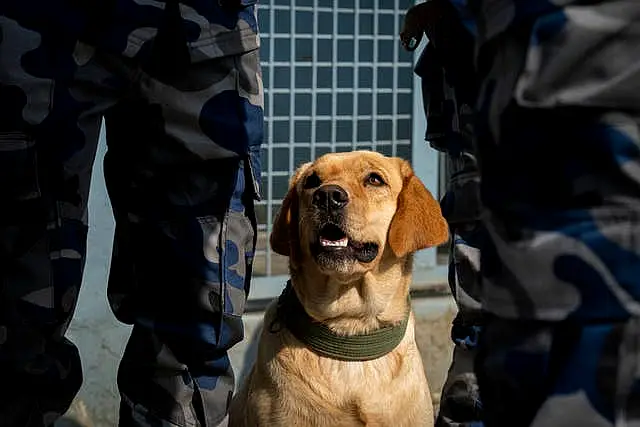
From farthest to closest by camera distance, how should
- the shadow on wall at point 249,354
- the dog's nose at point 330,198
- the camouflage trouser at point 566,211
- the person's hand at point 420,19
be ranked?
the shadow on wall at point 249,354 < the dog's nose at point 330,198 < the person's hand at point 420,19 < the camouflage trouser at point 566,211

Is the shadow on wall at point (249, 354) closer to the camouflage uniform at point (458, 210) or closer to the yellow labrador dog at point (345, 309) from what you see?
the yellow labrador dog at point (345, 309)

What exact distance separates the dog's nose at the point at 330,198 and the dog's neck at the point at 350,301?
244 millimetres

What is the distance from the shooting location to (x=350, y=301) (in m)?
3.00

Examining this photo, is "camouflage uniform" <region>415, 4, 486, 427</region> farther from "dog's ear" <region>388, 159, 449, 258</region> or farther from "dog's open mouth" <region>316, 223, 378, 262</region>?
"dog's open mouth" <region>316, 223, 378, 262</region>

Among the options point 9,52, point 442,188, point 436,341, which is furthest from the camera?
point 442,188

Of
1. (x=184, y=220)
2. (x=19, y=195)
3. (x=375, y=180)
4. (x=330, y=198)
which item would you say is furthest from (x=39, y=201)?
(x=375, y=180)

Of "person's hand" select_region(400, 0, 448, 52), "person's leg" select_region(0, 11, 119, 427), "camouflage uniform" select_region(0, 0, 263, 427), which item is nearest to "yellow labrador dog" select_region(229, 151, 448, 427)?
"person's hand" select_region(400, 0, 448, 52)

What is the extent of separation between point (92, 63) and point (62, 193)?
306 millimetres

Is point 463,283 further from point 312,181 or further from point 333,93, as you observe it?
point 333,93

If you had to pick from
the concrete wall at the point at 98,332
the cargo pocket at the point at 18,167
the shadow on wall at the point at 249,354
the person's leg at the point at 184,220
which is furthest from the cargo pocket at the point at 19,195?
the shadow on wall at the point at 249,354

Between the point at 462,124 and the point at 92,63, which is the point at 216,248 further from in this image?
the point at 462,124

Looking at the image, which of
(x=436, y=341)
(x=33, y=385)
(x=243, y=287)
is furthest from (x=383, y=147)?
(x=33, y=385)

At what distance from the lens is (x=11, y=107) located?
203 centimetres

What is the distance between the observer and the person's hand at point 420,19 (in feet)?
8.94
